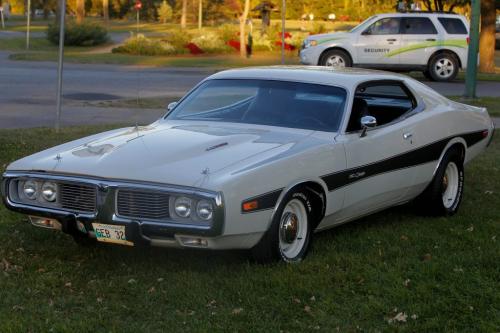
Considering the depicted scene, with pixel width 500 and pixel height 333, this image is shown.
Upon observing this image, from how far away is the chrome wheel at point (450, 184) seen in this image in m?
7.59

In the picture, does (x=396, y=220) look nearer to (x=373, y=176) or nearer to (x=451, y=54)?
(x=373, y=176)

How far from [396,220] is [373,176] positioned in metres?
1.00

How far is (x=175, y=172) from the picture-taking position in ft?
17.2

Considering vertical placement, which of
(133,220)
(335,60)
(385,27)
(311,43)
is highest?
(385,27)

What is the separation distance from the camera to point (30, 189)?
5.66 m

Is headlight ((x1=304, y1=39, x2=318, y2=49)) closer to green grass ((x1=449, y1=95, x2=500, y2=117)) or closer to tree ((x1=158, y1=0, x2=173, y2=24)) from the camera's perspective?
green grass ((x1=449, y1=95, x2=500, y2=117))

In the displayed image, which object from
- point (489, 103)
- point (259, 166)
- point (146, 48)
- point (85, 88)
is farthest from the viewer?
point (146, 48)

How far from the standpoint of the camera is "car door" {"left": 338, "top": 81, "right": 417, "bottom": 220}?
6285 millimetres

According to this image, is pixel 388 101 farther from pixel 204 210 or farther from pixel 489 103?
pixel 489 103

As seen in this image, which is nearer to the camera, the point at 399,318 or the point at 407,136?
the point at 399,318

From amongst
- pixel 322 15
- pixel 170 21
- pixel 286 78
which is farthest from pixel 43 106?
pixel 170 21

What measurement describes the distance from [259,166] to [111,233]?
3.40 ft

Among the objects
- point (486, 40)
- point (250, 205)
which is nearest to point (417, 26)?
point (486, 40)

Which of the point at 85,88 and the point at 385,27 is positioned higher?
the point at 385,27
